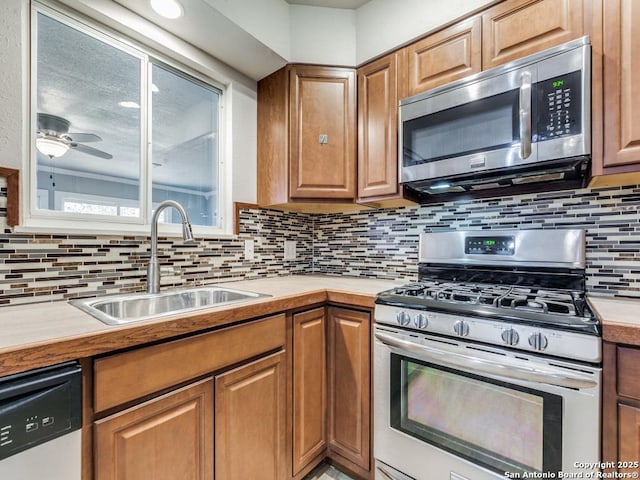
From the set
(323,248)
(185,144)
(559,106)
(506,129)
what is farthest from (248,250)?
(559,106)

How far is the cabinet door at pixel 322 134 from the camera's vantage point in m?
1.81

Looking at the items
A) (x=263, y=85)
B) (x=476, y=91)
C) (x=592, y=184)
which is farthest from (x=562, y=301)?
(x=263, y=85)

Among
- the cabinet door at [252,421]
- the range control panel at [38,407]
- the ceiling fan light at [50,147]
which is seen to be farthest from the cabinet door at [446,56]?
the range control panel at [38,407]

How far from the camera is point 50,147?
1280 mm

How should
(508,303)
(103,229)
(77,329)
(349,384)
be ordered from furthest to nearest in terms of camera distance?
1. (349,384)
2. (103,229)
3. (508,303)
4. (77,329)

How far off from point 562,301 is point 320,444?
4.06ft

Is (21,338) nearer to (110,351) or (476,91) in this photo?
(110,351)

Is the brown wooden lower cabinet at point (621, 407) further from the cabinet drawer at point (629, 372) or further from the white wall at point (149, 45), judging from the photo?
the white wall at point (149, 45)

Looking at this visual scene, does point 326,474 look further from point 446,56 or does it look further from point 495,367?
point 446,56

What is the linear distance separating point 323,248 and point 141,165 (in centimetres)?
129

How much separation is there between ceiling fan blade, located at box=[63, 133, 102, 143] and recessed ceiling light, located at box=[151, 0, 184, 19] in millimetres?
641

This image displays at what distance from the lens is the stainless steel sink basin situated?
3.96ft

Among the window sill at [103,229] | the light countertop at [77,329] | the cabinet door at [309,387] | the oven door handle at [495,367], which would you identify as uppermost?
the window sill at [103,229]

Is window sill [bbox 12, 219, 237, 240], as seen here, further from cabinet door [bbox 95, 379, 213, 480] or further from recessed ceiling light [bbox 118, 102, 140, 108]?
cabinet door [bbox 95, 379, 213, 480]
